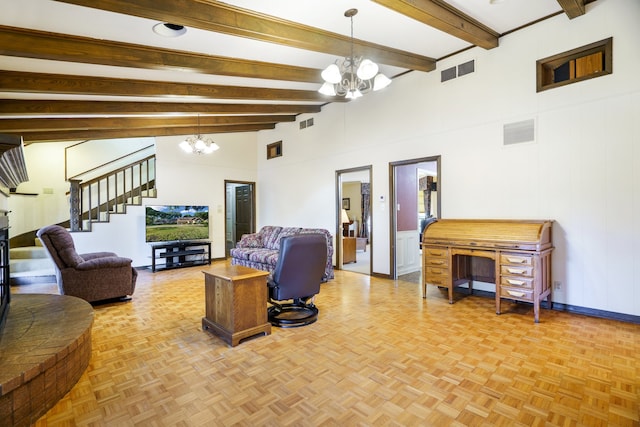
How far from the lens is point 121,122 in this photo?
5746mm

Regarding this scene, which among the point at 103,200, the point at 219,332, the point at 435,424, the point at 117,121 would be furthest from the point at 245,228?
the point at 435,424

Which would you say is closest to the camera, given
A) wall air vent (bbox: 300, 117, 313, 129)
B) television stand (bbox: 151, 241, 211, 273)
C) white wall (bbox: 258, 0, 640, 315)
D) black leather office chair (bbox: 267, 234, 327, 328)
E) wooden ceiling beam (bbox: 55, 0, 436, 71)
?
wooden ceiling beam (bbox: 55, 0, 436, 71)

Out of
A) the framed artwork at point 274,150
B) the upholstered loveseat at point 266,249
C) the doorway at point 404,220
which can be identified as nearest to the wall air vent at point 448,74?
the doorway at point 404,220

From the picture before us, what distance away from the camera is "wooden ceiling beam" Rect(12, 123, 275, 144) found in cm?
595

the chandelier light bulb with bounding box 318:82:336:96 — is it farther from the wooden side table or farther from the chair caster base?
the chair caster base

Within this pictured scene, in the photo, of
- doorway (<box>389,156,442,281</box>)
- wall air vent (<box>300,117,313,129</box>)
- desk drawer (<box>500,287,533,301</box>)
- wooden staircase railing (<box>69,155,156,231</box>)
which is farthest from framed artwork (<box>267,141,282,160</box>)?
desk drawer (<box>500,287,533,301</box>)

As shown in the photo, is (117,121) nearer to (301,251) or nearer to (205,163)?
(205,163)

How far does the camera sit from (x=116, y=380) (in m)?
2.30

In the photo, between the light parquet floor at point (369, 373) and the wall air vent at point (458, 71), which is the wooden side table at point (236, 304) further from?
the wall air vent at point (458, 71)

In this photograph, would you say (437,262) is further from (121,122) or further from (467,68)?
(121,122)

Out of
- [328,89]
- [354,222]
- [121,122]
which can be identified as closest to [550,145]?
[328,89]

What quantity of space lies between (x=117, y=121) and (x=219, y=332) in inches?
189

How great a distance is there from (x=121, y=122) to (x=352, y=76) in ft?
15.4

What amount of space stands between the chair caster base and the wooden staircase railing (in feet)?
16.4
